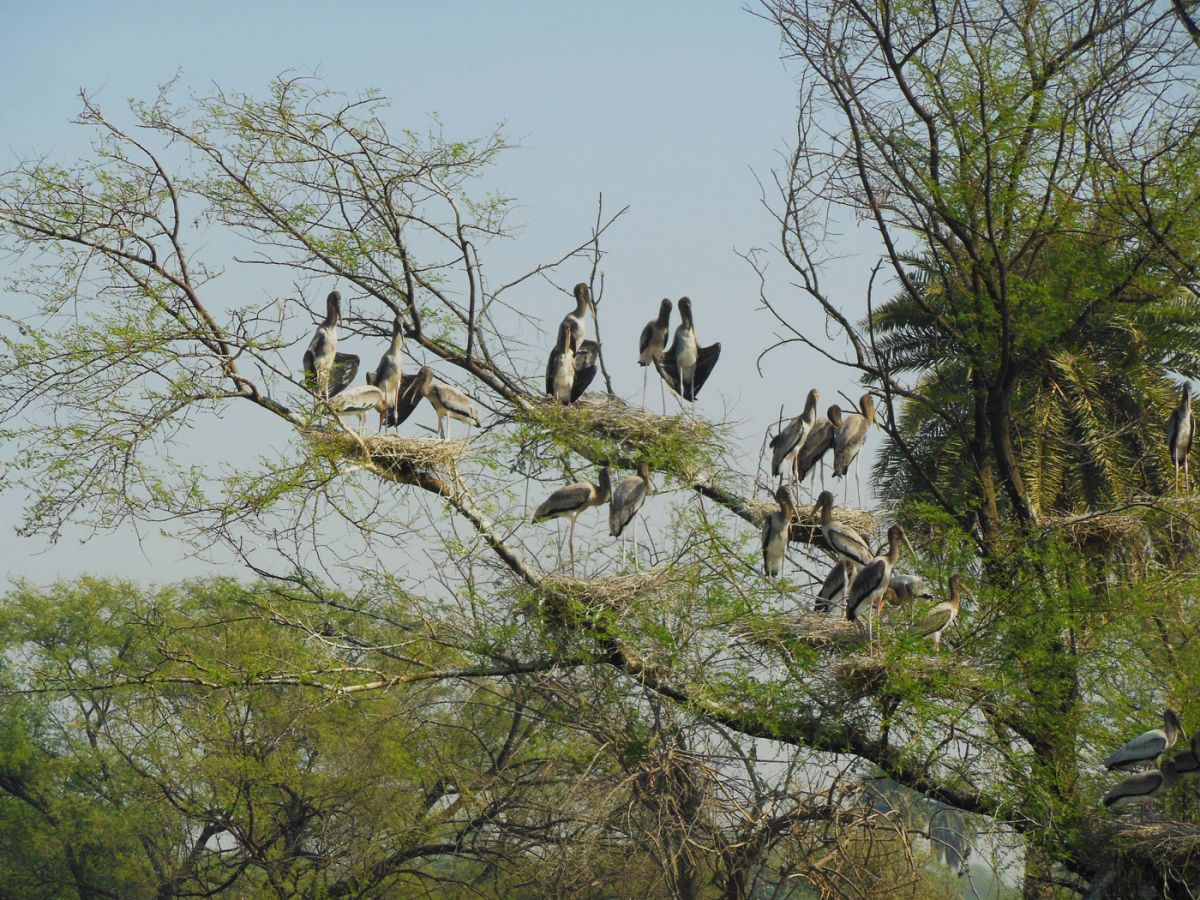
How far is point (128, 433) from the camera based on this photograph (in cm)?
1235

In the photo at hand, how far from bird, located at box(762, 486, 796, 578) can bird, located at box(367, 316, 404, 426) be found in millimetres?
4085

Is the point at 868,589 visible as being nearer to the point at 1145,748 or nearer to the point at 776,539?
the point at 776,539

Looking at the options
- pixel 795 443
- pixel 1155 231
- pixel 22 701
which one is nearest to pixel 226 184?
pixel 795 443

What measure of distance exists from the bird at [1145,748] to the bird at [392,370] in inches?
304

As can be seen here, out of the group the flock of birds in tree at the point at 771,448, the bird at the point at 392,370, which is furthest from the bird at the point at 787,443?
the bird at the point at 392,370

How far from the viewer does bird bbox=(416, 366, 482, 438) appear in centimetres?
1456

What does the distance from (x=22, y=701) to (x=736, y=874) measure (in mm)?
30521

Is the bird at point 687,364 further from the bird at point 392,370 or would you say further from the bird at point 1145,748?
the bird at point 1145,748

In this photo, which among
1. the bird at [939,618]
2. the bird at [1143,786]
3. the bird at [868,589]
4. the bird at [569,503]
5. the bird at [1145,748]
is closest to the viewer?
the bird at [1143,786]

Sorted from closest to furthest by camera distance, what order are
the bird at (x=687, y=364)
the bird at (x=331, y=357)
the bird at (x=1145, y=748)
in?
1. the bird at (x=1145, y=748)
2. the bird at (x=331, y=357)
3. the bird at (x=687, y=364)

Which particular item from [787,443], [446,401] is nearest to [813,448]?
[787,443]

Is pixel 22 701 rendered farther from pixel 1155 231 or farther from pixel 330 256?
pixel 1155 231

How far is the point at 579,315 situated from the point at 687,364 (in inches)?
55.5

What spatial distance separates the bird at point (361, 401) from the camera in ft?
43.6
